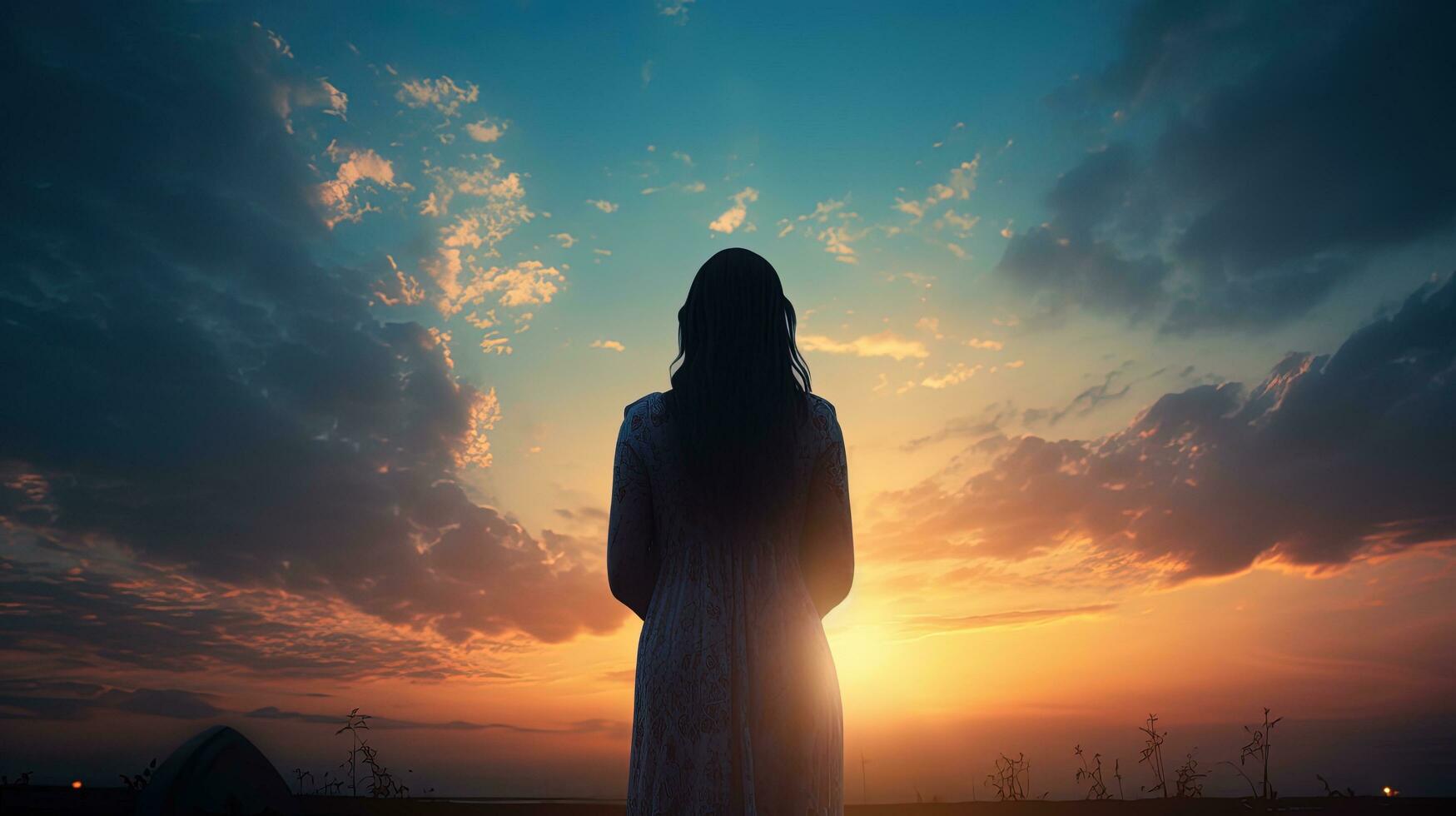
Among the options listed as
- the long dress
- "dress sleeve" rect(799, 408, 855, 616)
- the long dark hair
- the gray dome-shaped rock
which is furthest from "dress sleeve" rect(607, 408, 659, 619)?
the gray dome-shaped rock

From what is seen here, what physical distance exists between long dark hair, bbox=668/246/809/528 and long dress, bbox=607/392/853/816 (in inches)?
3.0

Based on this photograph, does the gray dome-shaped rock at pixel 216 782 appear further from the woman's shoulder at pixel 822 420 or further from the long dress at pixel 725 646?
the woman's shoulder at pixel 822 420

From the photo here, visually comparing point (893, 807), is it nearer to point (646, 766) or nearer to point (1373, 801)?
point (1373, 801)

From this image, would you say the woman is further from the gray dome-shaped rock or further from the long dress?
the gray dome-shaped rock

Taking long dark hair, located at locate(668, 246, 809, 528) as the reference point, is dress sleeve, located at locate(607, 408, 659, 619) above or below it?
below

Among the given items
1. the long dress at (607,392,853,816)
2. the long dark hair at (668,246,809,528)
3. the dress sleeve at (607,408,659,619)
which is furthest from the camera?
the dress sleeve at (607,408,659,619)

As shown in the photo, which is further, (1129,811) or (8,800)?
(1129,811)

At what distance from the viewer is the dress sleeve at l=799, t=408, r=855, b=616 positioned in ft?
10.5

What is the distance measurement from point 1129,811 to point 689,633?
601 cm

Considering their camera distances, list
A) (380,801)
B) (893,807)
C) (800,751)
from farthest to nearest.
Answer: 1. (893,807)
2. (380,801)
3. (800,751)

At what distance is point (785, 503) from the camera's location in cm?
311

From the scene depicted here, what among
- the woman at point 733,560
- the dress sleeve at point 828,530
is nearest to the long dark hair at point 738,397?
the woman at point 733,560

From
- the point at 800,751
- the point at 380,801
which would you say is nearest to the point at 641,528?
the point at 800,751

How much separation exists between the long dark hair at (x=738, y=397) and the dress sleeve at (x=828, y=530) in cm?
17
